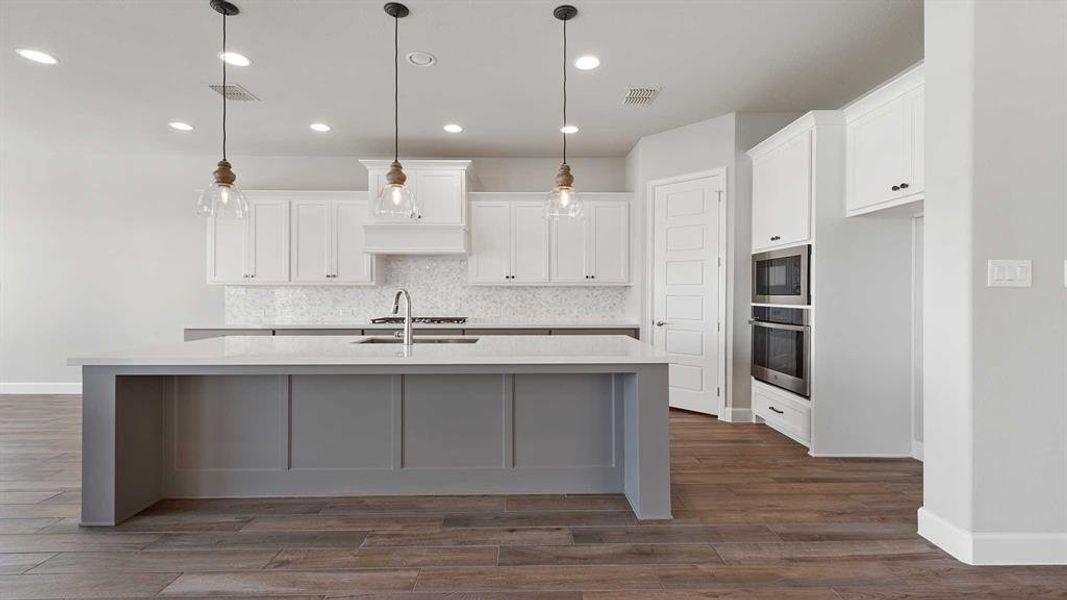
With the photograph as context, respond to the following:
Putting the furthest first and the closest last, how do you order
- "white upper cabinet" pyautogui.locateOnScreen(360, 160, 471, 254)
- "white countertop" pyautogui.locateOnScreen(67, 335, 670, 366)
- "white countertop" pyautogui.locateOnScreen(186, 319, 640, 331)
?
"white upper cabinet" pyautogui.locateOnScreen(360, 160, 471, 254) → "white countertop" pyautogui.locateOnScreen(186, 319, 640, 331) → "white countertop" pyautogui.locateOnScreen(67, 335, 670, 366)

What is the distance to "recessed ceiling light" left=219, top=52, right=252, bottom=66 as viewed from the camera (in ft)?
11.2

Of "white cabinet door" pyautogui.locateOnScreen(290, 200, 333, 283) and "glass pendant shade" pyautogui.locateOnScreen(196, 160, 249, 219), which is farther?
"white cabinet door" pyautogui.locateOnScreen(290, 200, 333, 283)

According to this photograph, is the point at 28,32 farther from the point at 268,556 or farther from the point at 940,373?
the point at 940,373

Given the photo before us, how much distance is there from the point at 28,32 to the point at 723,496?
499 cm

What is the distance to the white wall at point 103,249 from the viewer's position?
18.9ft

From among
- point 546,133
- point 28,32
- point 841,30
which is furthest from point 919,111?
point 28,32

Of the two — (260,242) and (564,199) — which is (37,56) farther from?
(564,199)

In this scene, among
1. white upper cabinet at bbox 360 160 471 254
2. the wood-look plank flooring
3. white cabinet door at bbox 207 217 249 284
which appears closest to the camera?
the wood-look plank flooring

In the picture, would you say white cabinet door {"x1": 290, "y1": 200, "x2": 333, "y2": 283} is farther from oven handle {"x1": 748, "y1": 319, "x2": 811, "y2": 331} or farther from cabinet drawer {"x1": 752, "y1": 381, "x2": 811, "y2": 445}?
cabinet drawer {"x1": 752, "y1": 381, "x2": 811, "y2": 445}

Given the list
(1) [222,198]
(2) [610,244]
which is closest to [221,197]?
(1) [222,198]

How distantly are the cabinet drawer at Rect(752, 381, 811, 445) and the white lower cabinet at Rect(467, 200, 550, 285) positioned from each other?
93.0 inches

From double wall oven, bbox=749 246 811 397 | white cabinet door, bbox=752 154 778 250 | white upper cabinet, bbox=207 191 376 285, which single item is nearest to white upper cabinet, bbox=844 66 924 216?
double wall oven, bbox=749 246 811 397

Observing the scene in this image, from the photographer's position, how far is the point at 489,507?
8.85 ft

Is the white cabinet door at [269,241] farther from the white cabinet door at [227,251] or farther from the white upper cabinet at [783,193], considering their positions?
the white upper cabinet at [783,193]
